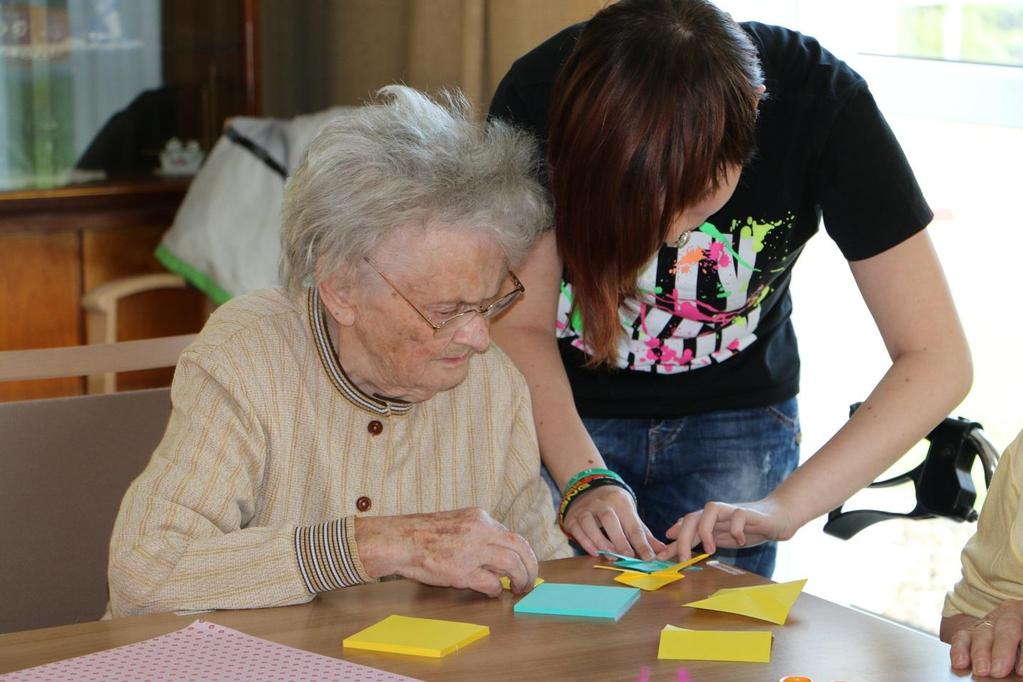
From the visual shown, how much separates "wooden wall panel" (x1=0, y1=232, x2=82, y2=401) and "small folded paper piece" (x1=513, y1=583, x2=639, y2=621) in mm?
2783

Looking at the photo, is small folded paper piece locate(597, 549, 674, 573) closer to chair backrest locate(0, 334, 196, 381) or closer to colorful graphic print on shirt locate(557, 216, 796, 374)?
colorful graphic print on shirt locate(557, 216, 796, 374)

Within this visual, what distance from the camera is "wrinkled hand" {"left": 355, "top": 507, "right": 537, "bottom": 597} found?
1482 mm

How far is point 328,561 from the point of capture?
4.83ft

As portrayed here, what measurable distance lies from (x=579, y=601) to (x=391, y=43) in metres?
2.70

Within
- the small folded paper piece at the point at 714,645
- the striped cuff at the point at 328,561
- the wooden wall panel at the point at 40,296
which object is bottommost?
the wooden wall panel at the point at 40,296

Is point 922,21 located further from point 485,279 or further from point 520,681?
point 520,681

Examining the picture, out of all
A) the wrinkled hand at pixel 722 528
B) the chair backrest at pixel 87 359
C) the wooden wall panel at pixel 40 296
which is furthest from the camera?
the wooden wall panel at pixel 40 296

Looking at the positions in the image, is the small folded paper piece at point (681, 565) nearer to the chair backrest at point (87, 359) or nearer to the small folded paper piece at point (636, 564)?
the small folded paper piece at point (636, 564)

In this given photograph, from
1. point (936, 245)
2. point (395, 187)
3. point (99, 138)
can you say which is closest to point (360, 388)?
point (395, 187)

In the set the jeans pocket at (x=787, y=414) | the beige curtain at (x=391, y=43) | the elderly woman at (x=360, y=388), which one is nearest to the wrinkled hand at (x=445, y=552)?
the elderly woman at (x=360, y=388)

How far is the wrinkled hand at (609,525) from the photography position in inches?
66.7

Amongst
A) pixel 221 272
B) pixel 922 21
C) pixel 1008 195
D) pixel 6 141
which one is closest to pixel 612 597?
pixel 1008 195

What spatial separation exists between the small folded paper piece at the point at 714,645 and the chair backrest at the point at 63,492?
2.93ft

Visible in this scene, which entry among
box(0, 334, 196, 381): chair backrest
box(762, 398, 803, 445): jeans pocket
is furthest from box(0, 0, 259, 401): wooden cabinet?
box(762, 398, 803, 445): jeans pocket
